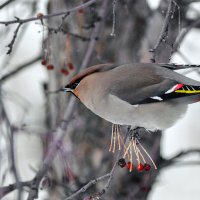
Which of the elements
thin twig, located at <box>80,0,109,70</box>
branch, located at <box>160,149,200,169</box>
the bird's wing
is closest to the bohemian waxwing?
the bird's wing

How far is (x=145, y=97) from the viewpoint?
3.26 m

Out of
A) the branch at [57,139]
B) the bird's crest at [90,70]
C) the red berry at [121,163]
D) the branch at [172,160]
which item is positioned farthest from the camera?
the branch at [172,160]

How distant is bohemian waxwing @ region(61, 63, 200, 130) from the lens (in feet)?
10.6

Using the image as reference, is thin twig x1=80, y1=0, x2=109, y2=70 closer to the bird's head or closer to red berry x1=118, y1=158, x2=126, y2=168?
the bird's head

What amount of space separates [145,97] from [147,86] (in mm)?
59

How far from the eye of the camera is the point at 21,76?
9547 mm

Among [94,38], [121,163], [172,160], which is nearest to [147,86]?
[121,163]

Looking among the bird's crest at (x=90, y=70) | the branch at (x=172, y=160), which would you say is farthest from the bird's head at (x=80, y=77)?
the branch at (x=172, y=160)

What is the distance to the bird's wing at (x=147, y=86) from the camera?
3195 millimetres

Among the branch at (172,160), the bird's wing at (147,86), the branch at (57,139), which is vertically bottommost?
the branch at (172,160)

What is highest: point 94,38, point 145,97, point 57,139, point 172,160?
point 94,38

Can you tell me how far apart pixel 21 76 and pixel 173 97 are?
21.5 ft

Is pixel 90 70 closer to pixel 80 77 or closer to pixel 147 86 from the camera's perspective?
pixel 80 77

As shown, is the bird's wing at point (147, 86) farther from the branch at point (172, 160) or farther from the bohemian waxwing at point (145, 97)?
the branch at point (172, 160)
